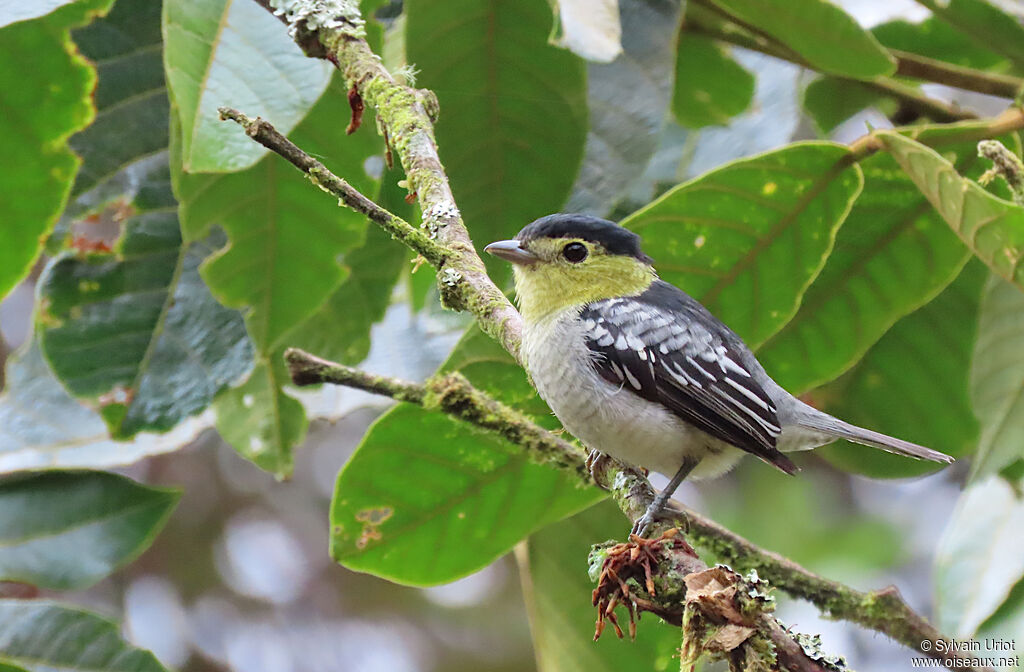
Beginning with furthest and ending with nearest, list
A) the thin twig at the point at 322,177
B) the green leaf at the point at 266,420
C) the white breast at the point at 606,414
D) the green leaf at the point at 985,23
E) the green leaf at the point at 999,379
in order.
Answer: the green leaf at the point at 985,23 → the green leaf at the point at 266,420 → the green leaf at the point at 999,379 → the white breast at the point at 606,414 → the thin twig at the point at 322,177

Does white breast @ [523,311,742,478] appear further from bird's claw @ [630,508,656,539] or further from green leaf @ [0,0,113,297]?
green leaf @ [0,0,113,297]

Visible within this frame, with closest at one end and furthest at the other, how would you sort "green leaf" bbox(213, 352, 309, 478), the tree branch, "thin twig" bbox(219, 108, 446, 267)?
"thin twig" bbox(219, 108, 446, 267)
the tree branch
"green leaf" bbox(213, 352, 309, 478)

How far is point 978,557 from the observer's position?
3.00m

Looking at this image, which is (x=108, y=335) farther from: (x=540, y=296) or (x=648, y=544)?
(x=648, y=544)

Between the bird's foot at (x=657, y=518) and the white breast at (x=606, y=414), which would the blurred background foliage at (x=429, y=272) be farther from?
the bird's foot at (x=657, y=518)

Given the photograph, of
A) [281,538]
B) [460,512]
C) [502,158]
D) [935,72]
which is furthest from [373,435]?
[281,538]

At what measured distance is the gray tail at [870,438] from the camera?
2564 millimetres

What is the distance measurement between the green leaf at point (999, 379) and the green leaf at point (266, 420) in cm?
196

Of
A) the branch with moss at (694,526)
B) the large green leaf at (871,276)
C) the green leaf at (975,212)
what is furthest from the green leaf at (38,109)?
the green leaf at (975,212)

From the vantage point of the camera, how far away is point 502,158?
298 cm

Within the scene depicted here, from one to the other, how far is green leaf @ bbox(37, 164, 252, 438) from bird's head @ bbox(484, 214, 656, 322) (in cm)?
89

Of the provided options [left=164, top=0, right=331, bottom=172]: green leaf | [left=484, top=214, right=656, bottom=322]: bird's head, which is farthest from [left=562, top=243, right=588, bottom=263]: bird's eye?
[left=164, top=0, right=331, bottom=172]: green leaf

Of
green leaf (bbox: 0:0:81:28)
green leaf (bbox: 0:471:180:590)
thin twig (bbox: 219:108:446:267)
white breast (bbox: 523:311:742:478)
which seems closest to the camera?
thin twig (bbox: 219:108:446:267)

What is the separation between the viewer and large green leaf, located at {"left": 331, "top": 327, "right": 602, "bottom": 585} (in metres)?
2.65
